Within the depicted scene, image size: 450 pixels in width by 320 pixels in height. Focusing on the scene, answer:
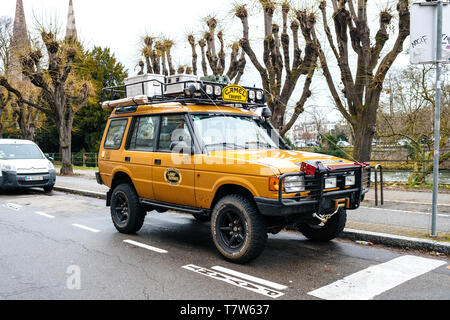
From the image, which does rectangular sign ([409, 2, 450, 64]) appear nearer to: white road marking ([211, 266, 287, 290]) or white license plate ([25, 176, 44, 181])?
white road marking ([211, 266, 287, 290])

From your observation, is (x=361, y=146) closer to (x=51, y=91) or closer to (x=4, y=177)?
(x=4, y=177)

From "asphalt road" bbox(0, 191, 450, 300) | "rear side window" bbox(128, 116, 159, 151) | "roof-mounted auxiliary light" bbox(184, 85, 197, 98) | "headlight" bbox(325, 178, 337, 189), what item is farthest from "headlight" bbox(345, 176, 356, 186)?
Answer: "rear side window" bbox(128, 116, 159, 151)

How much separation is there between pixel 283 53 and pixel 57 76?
37.6 feet

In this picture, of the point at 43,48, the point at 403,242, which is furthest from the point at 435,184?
the point at 43,48

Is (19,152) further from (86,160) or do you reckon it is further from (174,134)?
(86,160)

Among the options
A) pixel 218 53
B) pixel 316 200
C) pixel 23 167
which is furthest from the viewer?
pixel 218 53

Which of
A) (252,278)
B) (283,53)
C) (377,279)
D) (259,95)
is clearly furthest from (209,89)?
(283,53)

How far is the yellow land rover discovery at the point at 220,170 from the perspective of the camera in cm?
496

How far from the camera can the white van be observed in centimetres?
1259

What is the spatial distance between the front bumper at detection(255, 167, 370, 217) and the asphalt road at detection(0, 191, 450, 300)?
757mm

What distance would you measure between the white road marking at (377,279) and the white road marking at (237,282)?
423mm

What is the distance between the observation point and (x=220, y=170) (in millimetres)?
5367

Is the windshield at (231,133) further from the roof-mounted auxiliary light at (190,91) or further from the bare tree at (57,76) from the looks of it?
the bare tree at (57,76)
